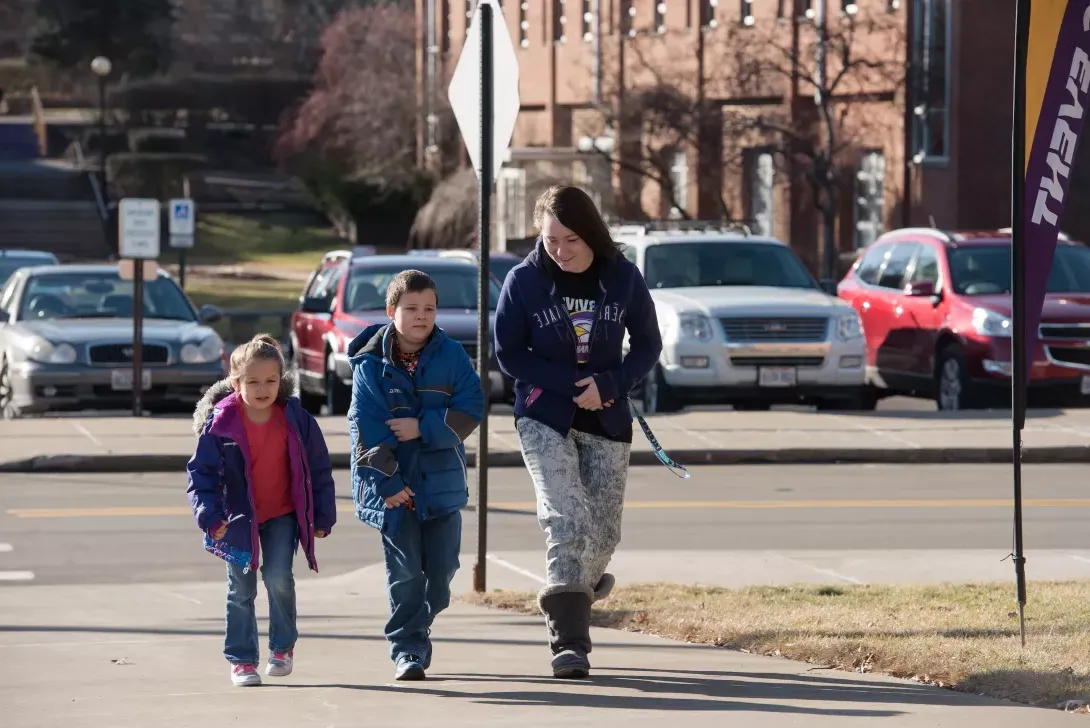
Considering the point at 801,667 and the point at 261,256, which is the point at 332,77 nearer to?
the point at 261,256

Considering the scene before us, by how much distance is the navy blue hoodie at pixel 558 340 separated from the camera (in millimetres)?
7621

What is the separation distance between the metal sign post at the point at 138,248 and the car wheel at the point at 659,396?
4.61 meters

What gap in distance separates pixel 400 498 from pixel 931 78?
31.9 m

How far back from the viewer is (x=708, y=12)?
150 feet

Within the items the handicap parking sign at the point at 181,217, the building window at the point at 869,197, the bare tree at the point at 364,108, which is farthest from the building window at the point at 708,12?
the handicap parking sign at the point at 181,217

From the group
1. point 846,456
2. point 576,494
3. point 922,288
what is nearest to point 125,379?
point 846,456

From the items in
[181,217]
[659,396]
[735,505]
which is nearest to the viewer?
[735,505]

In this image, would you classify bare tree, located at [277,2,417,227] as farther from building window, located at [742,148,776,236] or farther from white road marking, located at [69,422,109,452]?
white road marking, located at [69,422,109,452]

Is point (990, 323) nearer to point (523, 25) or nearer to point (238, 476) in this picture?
point (238, 476)

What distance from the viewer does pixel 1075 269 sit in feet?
68.9

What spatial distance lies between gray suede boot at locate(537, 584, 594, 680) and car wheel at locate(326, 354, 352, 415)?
12503mm

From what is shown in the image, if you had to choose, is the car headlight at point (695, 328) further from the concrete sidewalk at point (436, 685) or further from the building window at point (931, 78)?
the building window at point (931, 78)

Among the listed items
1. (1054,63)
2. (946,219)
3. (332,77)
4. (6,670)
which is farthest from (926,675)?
(332,77)

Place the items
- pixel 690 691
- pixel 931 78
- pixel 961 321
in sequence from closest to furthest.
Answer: pixel 690 691
pixel 961 321
pixel 931 78
